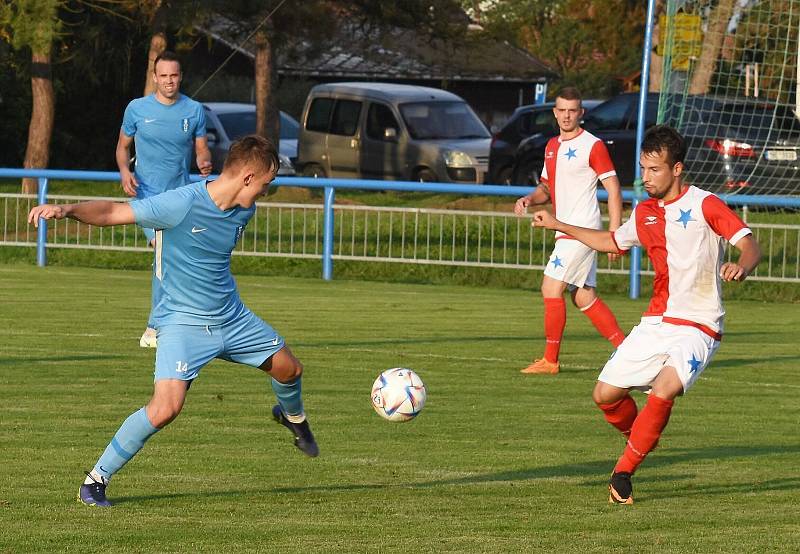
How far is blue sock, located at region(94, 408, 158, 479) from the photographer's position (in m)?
6.81

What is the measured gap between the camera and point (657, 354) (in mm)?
7328

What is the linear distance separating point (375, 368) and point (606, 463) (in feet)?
12.1

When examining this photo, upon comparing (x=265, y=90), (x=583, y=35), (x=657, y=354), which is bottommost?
(x=583, y=35)

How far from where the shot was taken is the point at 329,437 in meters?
8.87

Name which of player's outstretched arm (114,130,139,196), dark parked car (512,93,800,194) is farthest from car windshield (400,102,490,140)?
player's outstretched arm (114,130,139,196)

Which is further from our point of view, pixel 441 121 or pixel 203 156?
pixel 441 121

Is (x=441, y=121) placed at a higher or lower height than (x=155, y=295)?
lower

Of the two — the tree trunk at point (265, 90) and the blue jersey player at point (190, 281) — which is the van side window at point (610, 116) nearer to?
the tree trunk at point (265, 90)

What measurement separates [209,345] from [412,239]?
12.0m

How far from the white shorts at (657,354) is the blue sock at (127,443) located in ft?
7.11

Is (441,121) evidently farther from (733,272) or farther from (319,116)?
(733,272)

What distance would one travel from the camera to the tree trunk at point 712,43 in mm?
16406

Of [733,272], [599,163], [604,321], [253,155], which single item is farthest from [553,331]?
[253,155]

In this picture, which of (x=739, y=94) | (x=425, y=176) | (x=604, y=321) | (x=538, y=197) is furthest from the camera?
(x=425, y=176)
